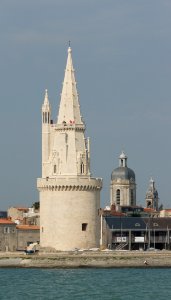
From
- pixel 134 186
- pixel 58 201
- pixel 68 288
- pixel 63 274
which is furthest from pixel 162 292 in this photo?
pixel 134 186

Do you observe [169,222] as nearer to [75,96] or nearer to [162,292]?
[75,96]

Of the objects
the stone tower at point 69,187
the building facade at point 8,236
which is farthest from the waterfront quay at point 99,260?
the building facade at point 8,236

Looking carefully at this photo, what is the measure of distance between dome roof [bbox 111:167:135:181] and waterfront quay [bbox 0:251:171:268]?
6876 cm

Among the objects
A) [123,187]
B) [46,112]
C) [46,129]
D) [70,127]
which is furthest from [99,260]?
[123,187]

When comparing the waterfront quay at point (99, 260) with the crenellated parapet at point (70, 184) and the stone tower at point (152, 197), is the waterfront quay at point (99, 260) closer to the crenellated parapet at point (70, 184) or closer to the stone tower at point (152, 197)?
the crenellated parapet at point (70, 184)

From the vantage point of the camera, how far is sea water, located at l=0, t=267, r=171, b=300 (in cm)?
6131

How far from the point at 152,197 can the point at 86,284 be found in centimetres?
9639

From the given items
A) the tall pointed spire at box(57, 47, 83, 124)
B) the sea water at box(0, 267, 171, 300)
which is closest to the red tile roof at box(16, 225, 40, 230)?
the tall pointed spire at box(57, 47, 83, 124)

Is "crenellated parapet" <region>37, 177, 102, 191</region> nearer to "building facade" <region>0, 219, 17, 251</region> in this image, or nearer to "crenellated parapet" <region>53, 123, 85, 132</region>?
"crenellated parapet" <region>53, 123, 85, 132</region>

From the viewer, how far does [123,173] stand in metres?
156

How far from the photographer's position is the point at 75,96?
3570 inches

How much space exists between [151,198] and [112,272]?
276 feet

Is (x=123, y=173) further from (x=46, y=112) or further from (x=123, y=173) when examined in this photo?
(x=46, y=112)

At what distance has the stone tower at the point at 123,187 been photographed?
155m
